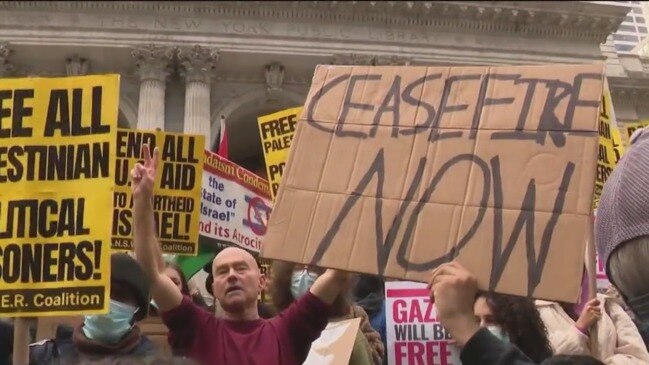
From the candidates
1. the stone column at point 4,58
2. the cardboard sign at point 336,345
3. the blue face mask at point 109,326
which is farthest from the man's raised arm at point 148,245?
the stone column at point 4,58

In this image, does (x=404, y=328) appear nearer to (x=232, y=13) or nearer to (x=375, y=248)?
(x=375, y=248)

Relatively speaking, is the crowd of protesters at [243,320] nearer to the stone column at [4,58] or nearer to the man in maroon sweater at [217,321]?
the man in maroon sweater at [217,321]

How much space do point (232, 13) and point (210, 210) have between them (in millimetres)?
13650

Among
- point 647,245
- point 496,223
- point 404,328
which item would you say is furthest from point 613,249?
point 404,328

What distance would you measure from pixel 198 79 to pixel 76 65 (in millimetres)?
3251

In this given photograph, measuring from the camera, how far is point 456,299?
206cm

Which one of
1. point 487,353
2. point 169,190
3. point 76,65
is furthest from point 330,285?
point 76,65

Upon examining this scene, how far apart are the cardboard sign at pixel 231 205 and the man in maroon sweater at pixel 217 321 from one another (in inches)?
187

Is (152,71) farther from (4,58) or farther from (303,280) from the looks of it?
(303,280)

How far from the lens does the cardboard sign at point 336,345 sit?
4078mm

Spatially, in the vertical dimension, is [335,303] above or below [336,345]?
above

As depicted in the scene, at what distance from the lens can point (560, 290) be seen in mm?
2199

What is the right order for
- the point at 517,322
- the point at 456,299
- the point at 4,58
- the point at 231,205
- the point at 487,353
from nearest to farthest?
the point at 487,353 → the point at 456,299 → the point at 517,322 → the point at 231,205 → the point at 4,58

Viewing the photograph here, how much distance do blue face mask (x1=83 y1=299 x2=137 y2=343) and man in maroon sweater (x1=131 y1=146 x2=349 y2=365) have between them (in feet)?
0.85
